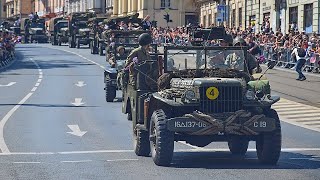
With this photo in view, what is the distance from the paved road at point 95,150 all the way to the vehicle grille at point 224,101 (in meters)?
0.89

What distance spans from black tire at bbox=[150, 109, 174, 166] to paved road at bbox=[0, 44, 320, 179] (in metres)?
0.15

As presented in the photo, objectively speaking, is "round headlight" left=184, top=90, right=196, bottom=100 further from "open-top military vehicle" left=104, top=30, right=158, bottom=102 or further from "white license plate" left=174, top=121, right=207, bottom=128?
"open-top military vehicle" left=104, top=30, right=158, bottom=102

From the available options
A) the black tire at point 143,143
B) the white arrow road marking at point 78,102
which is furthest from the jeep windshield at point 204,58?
the white arrow road marking at point 78,102

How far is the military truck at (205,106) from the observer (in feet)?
45.8

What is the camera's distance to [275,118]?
14.3m

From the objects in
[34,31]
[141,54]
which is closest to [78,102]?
[141,54]

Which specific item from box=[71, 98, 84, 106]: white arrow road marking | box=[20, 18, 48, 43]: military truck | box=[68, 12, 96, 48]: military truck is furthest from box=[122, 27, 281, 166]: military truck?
box=[20, 18, 48, 43]: military truck

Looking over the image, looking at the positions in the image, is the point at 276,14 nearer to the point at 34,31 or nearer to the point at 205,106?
the point at 205,106

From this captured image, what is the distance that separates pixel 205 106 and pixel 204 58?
147 centimetres

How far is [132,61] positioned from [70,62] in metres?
42.5

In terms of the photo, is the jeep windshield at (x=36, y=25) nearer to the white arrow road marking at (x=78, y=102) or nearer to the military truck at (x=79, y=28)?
the military truck at (x=79, y=28)

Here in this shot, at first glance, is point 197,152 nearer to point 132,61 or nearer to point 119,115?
point 132,61

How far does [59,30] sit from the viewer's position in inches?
3391

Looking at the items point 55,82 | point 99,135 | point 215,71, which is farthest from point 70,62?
point 215,71
